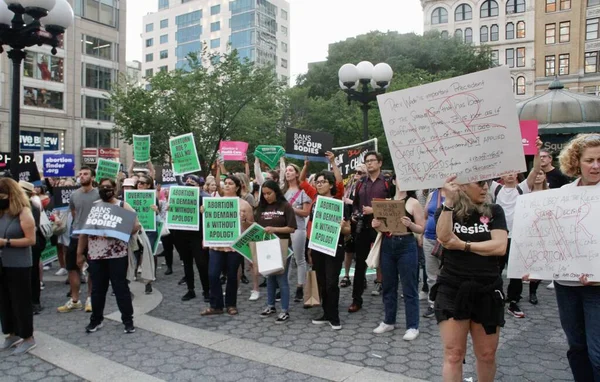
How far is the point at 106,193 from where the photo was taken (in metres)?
6.10

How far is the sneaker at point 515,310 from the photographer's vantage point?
6.29 metres

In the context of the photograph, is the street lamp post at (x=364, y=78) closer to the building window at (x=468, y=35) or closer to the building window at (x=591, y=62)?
the building window at (x=591, y=62)

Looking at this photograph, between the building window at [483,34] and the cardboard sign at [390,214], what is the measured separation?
7315 cm

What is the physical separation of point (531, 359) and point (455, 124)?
2.78 meters

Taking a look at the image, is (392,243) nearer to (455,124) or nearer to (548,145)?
(455,124)

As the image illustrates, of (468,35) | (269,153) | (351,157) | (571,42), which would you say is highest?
(468,35)

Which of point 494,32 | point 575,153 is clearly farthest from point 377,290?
point 494,32

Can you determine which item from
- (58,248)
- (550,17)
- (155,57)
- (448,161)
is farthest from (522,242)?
(155,57)

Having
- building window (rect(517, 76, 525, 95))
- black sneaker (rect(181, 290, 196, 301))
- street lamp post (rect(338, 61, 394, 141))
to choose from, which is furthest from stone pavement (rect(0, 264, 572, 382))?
building window (rect(517, 76, 525, 95))

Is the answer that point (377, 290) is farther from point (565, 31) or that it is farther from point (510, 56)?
point (510, 56)

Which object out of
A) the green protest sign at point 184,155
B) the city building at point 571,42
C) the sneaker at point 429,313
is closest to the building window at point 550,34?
the city building at point 571,42

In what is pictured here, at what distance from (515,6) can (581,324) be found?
77.3 metres

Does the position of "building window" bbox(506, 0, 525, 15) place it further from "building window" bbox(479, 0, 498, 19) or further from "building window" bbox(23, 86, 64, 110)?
"building window" bbox(23, 86, 64, 110)

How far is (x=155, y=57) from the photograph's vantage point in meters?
101
